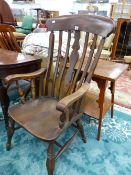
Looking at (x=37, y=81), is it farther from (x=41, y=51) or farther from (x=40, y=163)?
(x=40, y=163)

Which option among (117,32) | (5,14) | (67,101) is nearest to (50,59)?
(67,101)

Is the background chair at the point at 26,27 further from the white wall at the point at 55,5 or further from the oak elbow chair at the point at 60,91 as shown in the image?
the oak elbow chair at the point at 60,91

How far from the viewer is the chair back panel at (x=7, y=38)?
180 cm

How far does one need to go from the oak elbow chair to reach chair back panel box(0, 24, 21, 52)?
63cm

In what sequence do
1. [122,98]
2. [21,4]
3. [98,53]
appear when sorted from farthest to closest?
[21,4], [122,98], [98,53]

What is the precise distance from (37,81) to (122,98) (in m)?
1.52

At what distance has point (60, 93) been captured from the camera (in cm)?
149

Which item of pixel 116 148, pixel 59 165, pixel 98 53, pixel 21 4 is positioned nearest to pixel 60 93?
pixel 98 53

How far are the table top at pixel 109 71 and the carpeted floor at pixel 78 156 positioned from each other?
2.27 feet

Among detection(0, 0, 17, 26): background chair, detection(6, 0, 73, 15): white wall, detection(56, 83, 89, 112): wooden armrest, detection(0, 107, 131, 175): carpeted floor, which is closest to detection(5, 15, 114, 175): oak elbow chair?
detection(56, 83, 89, 112): wooden armrest

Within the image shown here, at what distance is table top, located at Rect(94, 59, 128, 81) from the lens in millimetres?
1333

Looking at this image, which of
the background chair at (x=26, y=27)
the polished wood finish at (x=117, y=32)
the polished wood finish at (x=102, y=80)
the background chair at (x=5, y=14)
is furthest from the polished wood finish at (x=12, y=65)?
the background chair at (x=26, y=27)

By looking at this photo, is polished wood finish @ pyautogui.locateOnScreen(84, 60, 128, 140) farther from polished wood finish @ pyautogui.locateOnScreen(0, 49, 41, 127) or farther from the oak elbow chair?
polished wood finish @ pyautogui.locateOnScreen(0, 49, 41, 127)

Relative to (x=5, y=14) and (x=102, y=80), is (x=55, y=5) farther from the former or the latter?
(x=102, y=80)
